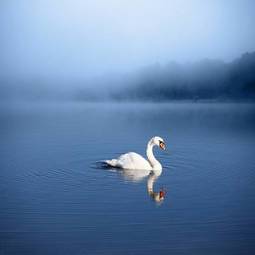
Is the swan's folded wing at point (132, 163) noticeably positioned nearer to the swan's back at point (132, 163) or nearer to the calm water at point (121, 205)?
the swan's back at point (132, 163)

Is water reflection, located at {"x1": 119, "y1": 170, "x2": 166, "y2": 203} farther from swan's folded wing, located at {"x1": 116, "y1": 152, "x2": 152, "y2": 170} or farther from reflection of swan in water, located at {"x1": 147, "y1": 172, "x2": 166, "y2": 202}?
swan's folded wing, located at {"x1": 116, "y1": 152, "x2": 152, "y2": 170}

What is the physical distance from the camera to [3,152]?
28891 millimetres

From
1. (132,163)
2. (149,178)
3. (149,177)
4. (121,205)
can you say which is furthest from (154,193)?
(132,163)

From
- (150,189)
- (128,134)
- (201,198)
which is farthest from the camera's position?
(128,134)

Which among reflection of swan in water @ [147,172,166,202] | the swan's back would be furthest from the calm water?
the swan's back

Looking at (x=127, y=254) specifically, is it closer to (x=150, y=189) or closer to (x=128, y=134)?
(x=150, y=189)

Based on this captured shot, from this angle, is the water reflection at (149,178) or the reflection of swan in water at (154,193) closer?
the reflection of swan in water at (154,193)

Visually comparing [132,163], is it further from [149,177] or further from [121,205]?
[121,205]

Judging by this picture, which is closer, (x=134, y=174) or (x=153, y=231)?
(x=153, y=231)

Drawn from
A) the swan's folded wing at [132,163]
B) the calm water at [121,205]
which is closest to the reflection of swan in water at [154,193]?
the calm water at [121,205]

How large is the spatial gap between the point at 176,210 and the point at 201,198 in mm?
1945

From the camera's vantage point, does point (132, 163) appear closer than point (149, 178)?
No

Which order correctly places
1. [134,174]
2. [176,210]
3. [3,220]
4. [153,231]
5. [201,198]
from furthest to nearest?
[134,174]
[201,198]
[176,210]
[3,220]
[153,231]

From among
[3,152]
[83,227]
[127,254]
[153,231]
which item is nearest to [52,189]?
[83,227]
